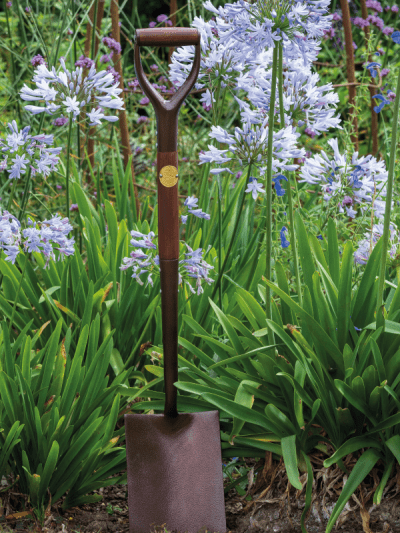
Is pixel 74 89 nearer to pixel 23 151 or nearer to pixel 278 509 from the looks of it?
pixel 23 151

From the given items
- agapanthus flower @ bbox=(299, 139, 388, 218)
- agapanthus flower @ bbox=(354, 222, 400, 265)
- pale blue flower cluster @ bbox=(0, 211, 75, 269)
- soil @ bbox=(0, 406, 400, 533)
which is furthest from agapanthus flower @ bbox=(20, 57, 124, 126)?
soil @ bbox=(0, 406, 400, 533)

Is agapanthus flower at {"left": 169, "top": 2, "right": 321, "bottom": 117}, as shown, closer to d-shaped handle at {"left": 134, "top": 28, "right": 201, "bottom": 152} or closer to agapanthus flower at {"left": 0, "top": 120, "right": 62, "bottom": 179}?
d-shaped handle at {"left": 134, "top": 28, "right": 201, "bottom": 152}

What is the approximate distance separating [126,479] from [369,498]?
72 cm

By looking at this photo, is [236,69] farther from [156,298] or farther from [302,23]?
[156,298]

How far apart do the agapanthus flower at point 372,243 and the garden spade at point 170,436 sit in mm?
734

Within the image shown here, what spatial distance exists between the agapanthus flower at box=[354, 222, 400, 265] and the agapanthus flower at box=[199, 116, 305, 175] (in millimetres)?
498

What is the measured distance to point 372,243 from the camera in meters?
2.02

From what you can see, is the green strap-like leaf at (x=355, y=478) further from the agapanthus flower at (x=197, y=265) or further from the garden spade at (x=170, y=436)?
the agapanthus flower at (x=197, y=265)

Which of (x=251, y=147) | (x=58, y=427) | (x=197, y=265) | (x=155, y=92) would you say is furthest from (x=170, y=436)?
(x=155, y=92)

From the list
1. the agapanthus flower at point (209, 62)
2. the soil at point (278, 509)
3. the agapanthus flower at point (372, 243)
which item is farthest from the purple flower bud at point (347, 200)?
the soil at point (278, 509)

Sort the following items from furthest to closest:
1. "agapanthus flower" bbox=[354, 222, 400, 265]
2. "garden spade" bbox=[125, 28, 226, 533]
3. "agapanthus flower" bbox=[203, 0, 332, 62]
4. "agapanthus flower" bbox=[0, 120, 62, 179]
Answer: "agapanthus flower" bbox=[354, 222, 400, 265], "agapanthus flower" bbox=[0, 120, 62, 179], "garden spade" bbox=[125, 28, 226, 533], "agapanthus flower" bbox=[203, 0, 332, 62]

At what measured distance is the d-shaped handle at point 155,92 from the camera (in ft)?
4.89

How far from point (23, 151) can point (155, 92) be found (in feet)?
1.47

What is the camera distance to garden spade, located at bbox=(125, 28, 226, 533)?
5.05 ft
